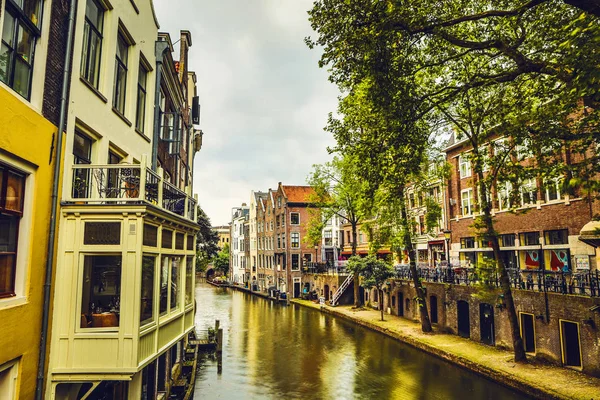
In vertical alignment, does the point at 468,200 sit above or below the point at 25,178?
above

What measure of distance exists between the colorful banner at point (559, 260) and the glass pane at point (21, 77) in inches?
923

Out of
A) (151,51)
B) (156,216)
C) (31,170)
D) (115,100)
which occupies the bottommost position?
(156,216)

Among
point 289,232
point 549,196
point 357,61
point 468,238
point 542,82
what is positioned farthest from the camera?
point 289,232

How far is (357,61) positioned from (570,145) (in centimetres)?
583

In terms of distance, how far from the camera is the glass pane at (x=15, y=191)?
17.9 feet

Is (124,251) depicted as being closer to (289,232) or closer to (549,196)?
(549,196)

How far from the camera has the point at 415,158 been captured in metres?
11.6

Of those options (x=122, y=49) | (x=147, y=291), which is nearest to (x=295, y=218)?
(x=122, y=49)

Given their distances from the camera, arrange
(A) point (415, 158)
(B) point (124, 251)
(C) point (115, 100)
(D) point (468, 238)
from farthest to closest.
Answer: (D) point (468, 238)
(A) point (415, 158)
(C) point (115, 100)
(B) point (124, 251)

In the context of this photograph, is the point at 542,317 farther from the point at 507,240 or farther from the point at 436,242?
the point at 436,242

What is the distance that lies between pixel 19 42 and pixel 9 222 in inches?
102

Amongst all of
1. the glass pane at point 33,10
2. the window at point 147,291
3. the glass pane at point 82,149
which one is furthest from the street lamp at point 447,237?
the glass pane at point 33,10

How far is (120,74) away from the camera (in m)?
9.46

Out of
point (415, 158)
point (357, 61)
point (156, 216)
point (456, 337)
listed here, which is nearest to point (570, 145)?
point (415, 158)
